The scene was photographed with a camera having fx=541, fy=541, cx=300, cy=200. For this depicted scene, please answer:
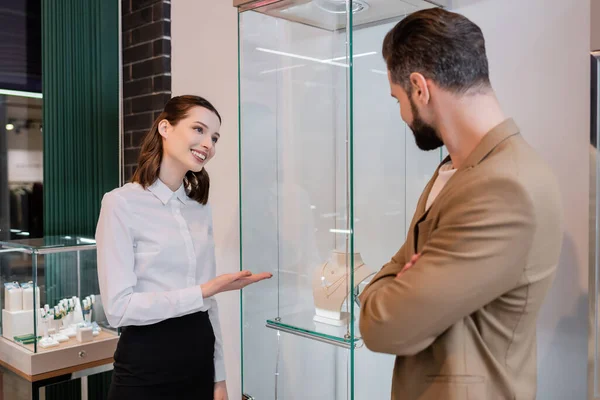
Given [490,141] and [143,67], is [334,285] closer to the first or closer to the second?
[490,141]

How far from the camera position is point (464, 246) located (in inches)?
41.2

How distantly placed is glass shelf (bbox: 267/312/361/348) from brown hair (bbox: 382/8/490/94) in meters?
0.92

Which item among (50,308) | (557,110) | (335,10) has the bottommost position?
(50,308)

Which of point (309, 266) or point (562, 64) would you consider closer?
point (562, 64)

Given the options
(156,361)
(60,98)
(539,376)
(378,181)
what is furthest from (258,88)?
(60,98)

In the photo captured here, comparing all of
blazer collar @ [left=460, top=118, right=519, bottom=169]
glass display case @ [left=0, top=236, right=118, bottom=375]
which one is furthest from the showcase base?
blazer collar @ [left=460, top=118, right=519, bottom=169]

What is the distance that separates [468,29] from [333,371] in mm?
1575

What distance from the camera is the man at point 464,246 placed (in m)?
1.05

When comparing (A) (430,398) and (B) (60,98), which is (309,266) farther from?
(B) (60,98)

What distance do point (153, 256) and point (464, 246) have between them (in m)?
1.20

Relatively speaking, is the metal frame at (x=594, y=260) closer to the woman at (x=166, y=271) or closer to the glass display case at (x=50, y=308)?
the woman at (x=166, y=271)

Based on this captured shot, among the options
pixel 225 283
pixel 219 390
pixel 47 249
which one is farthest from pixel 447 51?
pixel 47 249

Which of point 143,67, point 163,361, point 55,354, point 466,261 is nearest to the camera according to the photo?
A: point 466,261

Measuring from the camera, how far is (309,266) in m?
2.08
